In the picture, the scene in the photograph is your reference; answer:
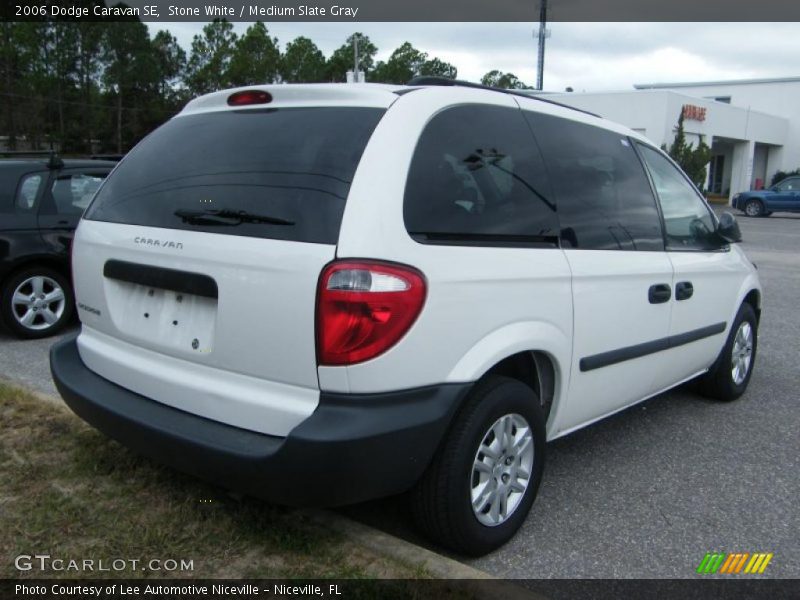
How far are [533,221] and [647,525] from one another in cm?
143

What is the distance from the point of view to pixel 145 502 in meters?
2.92

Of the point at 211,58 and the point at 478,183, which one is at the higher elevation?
the point at 211,58

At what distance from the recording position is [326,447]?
218 centimetres

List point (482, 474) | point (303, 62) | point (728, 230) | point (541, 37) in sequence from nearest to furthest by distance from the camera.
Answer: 1. point (482, 474)
2. point (728, 230)
3. point (541, 37)
4. point (303, 62)

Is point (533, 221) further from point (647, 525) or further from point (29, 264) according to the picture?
point (29, 264)

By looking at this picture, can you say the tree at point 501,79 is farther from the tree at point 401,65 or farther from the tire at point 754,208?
the tire at point 754,208

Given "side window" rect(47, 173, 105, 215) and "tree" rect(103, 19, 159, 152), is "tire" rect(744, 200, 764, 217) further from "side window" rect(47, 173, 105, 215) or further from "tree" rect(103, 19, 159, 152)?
"tree" rect(103, 19, 159, 152)

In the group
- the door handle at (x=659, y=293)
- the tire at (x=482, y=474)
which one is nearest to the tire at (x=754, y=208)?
the door handle at (x=659, y=293)

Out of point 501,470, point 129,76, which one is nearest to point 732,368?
point 501,470

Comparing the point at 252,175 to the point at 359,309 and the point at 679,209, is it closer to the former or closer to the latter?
the point at 359,309

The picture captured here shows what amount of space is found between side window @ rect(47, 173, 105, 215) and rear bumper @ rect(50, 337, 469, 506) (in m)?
4.28

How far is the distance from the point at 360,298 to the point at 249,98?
1150 mm

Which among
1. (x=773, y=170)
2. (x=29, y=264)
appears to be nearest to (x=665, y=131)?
(x=773, y=170)

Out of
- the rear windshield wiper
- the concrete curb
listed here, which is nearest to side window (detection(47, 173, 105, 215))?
the rear windshield wiper
